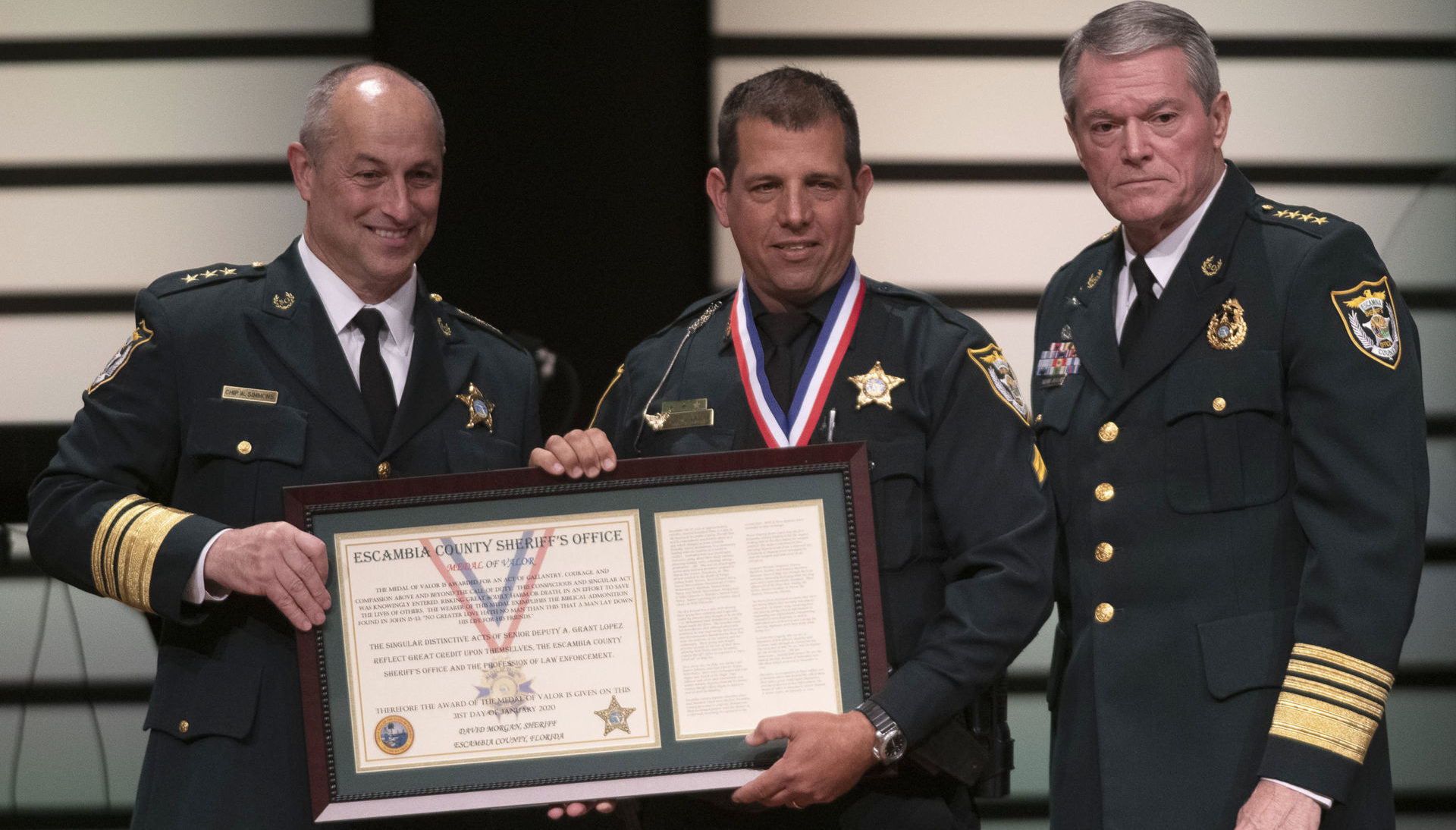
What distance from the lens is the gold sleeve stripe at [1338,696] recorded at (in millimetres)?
1848

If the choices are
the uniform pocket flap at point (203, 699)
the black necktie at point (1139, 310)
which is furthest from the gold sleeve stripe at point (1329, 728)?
the uniform pocket flap at point (203, 699)

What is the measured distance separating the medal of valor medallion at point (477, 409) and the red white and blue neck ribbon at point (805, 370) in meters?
0.46

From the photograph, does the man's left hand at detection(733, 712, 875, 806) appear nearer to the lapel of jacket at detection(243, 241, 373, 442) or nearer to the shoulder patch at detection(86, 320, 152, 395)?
the lapel of jacket at detection(243, 241, 373, 442)

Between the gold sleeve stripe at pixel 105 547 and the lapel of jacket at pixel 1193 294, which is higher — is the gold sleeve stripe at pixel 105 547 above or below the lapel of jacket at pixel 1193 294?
below

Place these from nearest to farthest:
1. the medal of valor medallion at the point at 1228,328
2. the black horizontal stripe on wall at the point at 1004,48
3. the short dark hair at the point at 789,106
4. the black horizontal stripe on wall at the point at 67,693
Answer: the medal of valor medallion at the point at 1228,328 < the short dark hair at the point at 789,106 < the black horizontal stripe on wall at the point at 67,693 < the black horizontal stripe on wall at the point at 1004,48

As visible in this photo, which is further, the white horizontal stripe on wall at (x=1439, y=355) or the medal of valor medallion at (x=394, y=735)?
the white horizontal stripe on wall at (x=1439, y=355)

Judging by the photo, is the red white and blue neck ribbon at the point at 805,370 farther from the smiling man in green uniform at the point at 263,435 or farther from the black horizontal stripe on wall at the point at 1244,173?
the black horizontal stripe on wall at the point at 1244,173

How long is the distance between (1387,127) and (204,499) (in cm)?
461

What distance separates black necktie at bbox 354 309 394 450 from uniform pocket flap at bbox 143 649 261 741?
0.43 metres

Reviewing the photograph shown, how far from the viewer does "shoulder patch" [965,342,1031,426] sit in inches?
83.1

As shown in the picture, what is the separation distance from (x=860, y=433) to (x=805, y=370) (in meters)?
0.15

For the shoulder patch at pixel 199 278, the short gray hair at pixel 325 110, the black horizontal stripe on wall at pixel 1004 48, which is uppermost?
the black horizontal stripe on wall at pixel 1004 48

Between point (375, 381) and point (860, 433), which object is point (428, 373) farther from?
point (860, 433)

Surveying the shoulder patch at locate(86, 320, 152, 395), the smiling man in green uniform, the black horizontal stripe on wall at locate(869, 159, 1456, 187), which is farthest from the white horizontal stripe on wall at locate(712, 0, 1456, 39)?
the shoulder patch at locate(86, 320, 152, 395)
